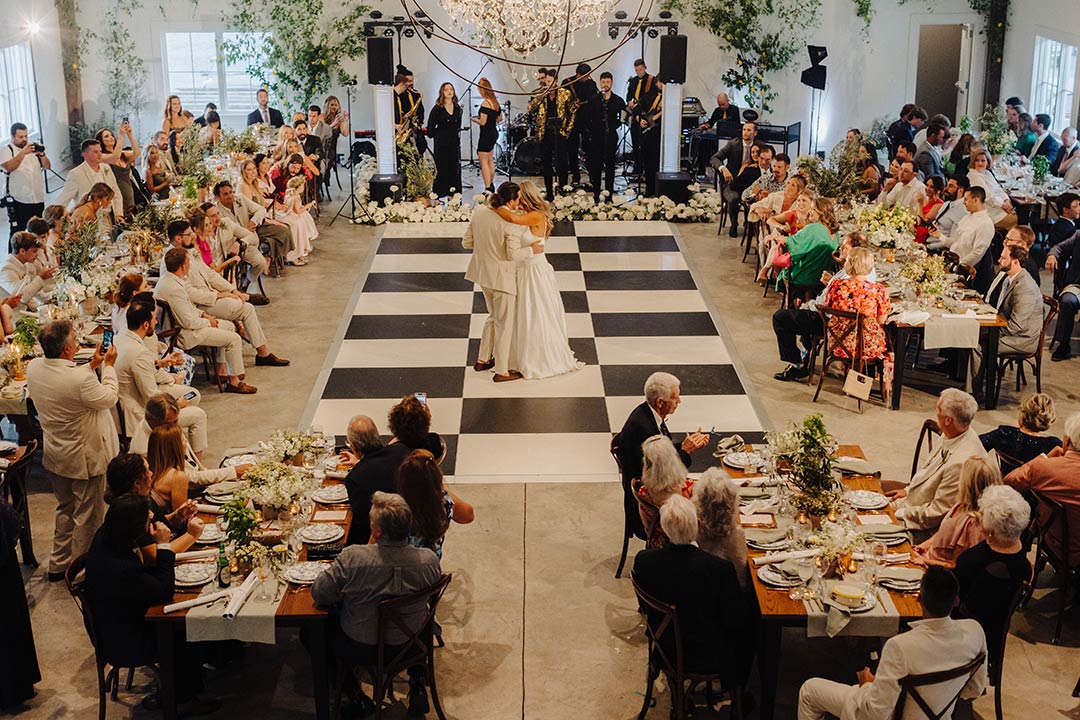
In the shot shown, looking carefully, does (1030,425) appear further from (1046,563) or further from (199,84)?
(199,84)

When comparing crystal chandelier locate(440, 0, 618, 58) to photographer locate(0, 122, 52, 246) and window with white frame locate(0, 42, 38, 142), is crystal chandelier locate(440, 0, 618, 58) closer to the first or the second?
photographer locate(0, 122, 52, 246)

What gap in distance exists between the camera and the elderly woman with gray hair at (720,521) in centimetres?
495

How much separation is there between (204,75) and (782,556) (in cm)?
1585

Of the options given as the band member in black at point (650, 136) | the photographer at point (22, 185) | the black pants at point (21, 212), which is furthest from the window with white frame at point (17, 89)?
the band member in black at point (650, 136)

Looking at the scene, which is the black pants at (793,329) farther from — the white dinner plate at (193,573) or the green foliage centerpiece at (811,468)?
the white dinner plate at (193,573)

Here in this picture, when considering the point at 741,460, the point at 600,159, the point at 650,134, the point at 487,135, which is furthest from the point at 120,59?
the point at 741,460

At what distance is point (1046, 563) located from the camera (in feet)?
21.0

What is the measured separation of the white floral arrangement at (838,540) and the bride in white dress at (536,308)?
411cm

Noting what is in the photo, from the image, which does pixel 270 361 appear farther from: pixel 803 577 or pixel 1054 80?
pixel 1054 80

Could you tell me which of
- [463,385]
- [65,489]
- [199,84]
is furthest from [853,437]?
[199,84]

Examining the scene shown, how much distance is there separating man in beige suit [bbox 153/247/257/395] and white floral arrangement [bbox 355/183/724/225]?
17.2 feet

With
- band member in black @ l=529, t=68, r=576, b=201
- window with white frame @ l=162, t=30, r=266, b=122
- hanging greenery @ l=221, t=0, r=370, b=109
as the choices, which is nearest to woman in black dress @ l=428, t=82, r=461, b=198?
band member in black @ l=529, t=68, r=576, b=201

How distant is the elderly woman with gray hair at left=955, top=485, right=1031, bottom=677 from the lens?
479 centimetres

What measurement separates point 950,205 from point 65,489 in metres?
7.61
